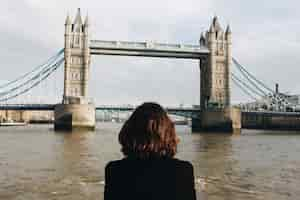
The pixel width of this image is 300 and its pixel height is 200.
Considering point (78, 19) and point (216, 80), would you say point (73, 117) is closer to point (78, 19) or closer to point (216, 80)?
point (78, 19)

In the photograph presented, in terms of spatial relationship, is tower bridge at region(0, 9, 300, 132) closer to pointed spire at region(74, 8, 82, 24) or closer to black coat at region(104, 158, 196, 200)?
pointed spire at region(74, 8, 82, 24)

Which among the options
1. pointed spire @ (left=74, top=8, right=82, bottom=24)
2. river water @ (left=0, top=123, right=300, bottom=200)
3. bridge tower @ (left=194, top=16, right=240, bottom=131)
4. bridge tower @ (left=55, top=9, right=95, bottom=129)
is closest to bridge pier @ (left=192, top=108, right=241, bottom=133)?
bridge tower @ (left=194, top=16, right=240, bottom=131)

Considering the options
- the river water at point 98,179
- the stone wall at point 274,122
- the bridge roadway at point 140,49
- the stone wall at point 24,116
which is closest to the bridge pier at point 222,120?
the bridge roadway at point 140,49

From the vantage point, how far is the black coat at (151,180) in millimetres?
2041

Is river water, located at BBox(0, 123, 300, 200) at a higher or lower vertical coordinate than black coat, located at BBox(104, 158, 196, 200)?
lower

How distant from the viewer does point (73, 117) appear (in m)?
47.9

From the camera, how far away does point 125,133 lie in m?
2.18

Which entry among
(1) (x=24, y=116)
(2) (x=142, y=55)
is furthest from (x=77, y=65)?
(1) (x=24, y=116)

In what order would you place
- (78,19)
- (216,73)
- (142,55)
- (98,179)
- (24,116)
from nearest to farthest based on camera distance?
(98,179) → (142,55) → (78,19) → (216,73) → (24,116)

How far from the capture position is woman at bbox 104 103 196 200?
2.04m

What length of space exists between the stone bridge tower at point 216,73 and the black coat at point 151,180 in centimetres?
5420

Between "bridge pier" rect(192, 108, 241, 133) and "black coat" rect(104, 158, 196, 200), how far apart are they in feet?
168

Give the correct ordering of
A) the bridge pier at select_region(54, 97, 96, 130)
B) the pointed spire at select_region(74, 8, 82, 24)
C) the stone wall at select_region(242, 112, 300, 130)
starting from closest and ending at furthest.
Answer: the bridge pier at select_region(54, 97, 96, 130), the pointed spire at select_region(74, 8, 82, 24), the stone wall at select_region(242, 112, 300, 130)

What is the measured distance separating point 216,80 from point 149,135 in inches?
2223
